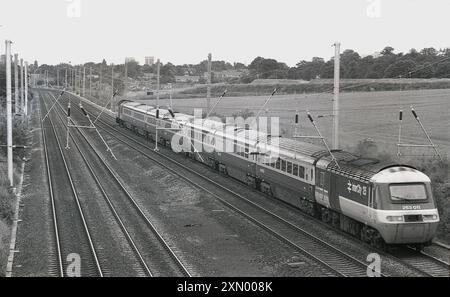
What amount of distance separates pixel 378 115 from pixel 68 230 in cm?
3528

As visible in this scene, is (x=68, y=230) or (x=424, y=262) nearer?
(x=424, y=262)

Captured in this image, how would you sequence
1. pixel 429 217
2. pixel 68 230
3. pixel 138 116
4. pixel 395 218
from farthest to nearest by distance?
pixel 138 116 → pixel 68 230 → pixel 429 217 → pixel 395 218

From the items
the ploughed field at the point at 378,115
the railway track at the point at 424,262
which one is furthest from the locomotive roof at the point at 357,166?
the ploughed field at the point at 378,115

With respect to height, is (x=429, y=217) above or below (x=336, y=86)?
below

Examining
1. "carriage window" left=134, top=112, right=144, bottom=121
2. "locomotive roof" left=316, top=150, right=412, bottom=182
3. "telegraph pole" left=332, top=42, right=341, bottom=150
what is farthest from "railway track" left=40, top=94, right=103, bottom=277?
"carriage window" left=134, top=112, right=144, bottom=121

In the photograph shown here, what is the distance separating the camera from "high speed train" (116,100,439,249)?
1919 centimetres

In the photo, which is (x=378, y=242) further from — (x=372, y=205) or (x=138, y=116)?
(x=138, y=116)

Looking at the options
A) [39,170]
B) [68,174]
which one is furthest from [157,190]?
[39,170]

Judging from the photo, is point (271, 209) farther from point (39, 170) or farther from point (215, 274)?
point (39, 170)

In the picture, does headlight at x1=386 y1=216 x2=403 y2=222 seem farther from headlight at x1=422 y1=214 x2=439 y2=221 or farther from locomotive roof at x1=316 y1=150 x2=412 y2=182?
locomotive roof at x1=316 y1=150 x2=412 y2=182

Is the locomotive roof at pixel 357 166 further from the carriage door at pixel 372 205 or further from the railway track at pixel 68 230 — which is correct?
the railway track at pixel 68 230

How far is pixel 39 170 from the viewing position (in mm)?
38500

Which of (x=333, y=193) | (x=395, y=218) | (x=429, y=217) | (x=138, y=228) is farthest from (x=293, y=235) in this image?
(x=138, y=228)

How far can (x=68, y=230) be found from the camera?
23453mm
